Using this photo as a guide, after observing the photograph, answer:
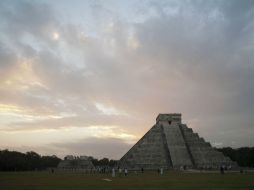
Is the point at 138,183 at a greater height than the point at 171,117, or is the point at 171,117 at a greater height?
the point at 171,117

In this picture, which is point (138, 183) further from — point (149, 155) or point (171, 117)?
point (171, 117)

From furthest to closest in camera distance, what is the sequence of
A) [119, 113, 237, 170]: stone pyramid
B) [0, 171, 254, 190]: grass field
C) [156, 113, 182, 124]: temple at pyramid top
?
[156, 113, 182, 124]: temple at pyramid top < [119, 113, 237, 170]: stone pyramid < [0, 171, 254, 190]: grass field

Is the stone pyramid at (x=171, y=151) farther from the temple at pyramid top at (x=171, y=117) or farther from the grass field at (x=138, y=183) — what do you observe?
the grass field at (x=138, y=183)

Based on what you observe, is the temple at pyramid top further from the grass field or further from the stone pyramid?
the grass field

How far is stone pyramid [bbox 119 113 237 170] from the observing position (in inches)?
2317

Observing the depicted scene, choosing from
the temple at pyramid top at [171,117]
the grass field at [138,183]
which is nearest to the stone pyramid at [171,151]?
the temple at pyramid top at [171,117]

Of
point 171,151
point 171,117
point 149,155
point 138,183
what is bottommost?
point 138,183

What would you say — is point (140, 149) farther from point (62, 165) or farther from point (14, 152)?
point (14, 152)

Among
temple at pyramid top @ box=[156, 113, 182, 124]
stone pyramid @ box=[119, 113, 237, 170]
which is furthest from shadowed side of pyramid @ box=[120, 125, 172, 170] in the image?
temple at pyramid top @ box=[156, 113, 182, 124]

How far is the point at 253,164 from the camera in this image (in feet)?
243

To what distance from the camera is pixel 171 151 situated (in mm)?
62625

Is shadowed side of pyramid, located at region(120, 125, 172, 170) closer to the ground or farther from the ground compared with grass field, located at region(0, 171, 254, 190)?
farther from the ground

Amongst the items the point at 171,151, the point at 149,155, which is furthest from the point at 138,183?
the point at 171,151

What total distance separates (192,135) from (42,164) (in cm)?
5603
